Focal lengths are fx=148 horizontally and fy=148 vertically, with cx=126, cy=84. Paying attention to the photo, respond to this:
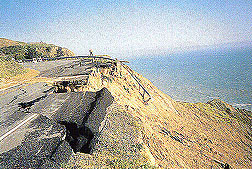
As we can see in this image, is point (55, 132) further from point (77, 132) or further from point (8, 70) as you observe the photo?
point (8, 70)

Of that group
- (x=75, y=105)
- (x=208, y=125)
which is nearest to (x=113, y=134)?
(x=75, y=105)

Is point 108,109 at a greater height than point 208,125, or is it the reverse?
point 108,109

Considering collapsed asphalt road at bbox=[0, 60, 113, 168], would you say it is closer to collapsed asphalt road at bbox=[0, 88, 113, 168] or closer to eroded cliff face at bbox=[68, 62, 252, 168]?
collapsed asphalt road at bbox=[0, 88, 113, 168]

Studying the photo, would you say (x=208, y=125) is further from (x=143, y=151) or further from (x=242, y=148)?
(x=143, y=151)

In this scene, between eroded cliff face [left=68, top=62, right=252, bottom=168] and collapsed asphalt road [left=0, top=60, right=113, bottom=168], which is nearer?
collapsed asphalt road [left=0, top=60, right=113, bottom=168]

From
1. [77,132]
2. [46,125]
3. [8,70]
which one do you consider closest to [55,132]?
[46,125]

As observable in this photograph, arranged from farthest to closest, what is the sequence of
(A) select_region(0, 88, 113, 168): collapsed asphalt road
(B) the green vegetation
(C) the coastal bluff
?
(B) the green vegetation < (C) the coastal bluff < (A) select_region(0, 88, 113, 168): collapsed asphalt road

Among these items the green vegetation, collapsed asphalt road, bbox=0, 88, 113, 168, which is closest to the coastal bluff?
collapsed asphalt road, bbox=0, 88, 113, 168

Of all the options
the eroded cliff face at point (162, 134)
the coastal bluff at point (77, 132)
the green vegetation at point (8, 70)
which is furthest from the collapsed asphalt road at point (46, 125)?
the green vegetation at point (8, 70)

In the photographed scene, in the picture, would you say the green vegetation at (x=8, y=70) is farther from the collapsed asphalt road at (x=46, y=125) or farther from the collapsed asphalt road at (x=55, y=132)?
the collapsed asphalt road at (x=55, y=132)
